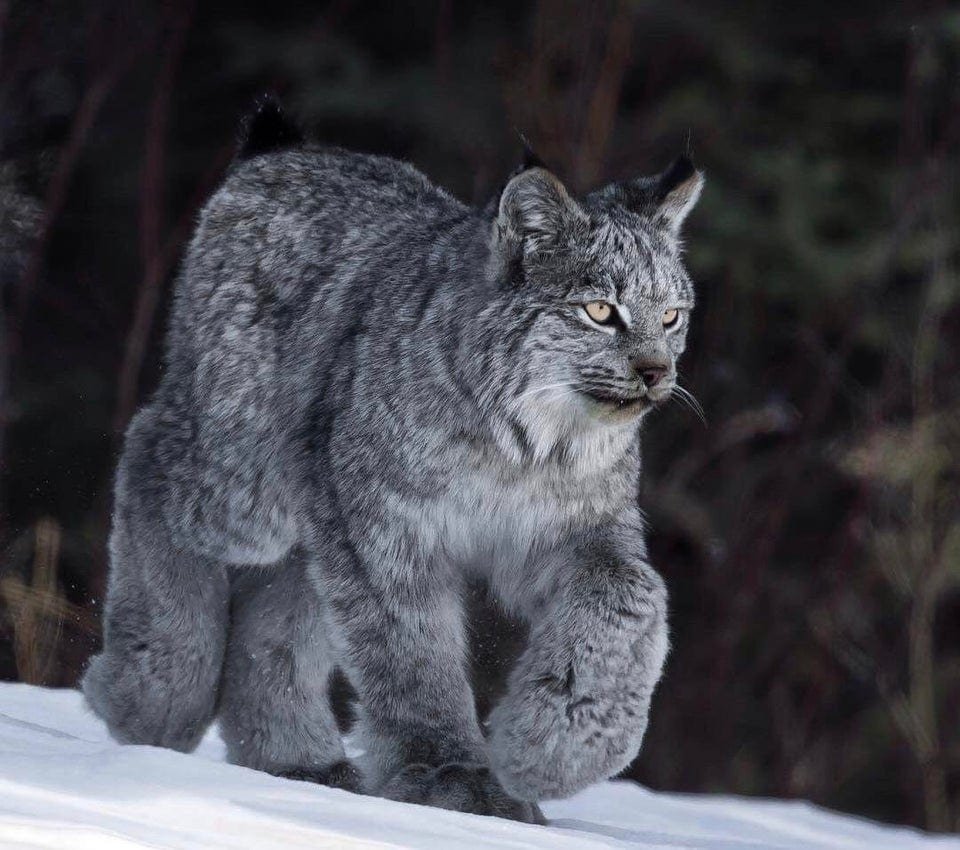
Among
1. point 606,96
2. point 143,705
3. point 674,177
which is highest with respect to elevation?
point 674,177

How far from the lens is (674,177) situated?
4277mm

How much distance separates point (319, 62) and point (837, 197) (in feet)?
9.05

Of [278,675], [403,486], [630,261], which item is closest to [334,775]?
[278,675]

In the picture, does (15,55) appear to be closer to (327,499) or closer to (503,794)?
(327,499)

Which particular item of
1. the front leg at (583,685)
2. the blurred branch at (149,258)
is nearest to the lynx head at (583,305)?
the front leg at (583,685)

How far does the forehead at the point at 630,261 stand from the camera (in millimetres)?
3924

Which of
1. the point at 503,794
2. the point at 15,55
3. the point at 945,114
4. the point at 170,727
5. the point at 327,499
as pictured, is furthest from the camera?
the point at 945,114

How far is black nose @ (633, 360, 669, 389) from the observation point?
381cm

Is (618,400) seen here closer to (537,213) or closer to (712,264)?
(537,213)

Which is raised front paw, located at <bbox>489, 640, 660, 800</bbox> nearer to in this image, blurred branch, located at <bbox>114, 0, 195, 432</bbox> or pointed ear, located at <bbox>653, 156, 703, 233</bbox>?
pointed ear, located at <bbox>653, 156, 703, 233</bbox>

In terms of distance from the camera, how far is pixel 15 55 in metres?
7.95

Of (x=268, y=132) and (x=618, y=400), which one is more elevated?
(x=268, y=132)

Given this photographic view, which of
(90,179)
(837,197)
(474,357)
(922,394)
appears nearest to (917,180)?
(837,197)

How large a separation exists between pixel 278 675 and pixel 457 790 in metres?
1.03
